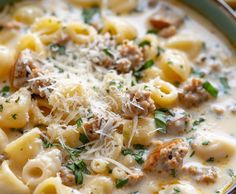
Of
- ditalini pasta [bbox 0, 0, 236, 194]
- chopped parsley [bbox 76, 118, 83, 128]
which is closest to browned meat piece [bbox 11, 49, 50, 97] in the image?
ditalini pasta [bbox 0, 0, 236, 194]

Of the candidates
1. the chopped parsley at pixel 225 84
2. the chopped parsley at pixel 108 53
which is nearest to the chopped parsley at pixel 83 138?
the chopped parsley at pixel 108 53

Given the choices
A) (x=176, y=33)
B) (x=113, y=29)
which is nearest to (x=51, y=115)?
(x=113, y=29)

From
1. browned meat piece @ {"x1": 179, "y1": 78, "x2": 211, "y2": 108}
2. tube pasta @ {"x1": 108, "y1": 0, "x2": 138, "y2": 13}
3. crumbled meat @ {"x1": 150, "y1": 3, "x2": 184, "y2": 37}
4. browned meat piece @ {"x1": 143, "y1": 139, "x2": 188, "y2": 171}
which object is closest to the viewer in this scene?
browned meat piece @ {"x1": 143, "y1": 139, "x2": 188, "y2": 171}

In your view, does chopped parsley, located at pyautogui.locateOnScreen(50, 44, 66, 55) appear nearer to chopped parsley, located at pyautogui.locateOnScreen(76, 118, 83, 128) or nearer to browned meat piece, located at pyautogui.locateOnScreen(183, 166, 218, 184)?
chopped parsley, located at pyautogui.locateOnScreen(76, 118, 83, 128)

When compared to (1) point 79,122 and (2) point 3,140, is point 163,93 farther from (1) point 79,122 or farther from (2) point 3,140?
(2) point 3,140

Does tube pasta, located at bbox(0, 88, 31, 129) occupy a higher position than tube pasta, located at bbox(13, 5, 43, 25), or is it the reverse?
tube pasta, located at bbox(13, 5, 43, 25)

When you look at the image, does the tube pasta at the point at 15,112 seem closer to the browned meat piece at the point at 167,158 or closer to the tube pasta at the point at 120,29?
the browned meat piece at the point at 167,158

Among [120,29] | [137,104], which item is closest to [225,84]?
[137,104]
